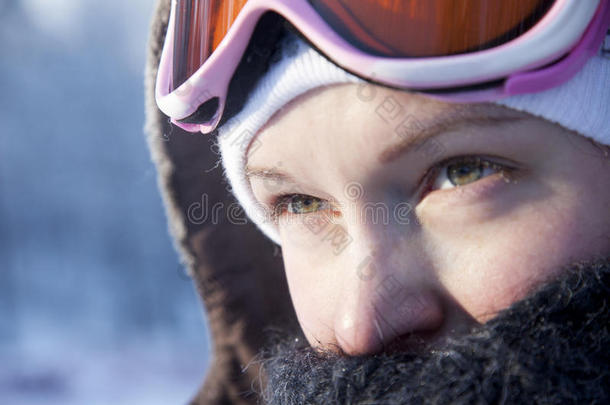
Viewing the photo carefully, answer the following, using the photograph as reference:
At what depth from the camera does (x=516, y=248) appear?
2.41 feet

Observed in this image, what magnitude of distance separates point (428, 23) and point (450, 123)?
115 millimetres

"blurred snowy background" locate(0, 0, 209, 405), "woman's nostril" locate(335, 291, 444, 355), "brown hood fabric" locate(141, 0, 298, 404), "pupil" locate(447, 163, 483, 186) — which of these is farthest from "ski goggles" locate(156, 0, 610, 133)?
"blurred snowy background" locate(0, 0, 209, 405)

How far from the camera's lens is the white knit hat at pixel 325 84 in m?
0.73

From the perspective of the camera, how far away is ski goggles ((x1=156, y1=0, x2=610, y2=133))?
70 centimetres

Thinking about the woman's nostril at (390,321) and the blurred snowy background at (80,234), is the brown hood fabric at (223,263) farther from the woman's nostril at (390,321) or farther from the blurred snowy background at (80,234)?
the woman's nostril at (390,321)

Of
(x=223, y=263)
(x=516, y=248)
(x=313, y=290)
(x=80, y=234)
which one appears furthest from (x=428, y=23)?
(x=80, y=234)

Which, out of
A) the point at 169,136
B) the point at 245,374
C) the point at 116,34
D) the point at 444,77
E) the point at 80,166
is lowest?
the point at 245,374

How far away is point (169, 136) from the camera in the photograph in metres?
1.38

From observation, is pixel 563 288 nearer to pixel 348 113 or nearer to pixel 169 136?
pixel 348 113

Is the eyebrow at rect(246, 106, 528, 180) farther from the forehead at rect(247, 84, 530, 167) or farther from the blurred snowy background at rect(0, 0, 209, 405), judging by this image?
the blurred snowy background at rect(0, 0, 209, 405)

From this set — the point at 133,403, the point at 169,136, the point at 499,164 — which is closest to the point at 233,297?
the point at 169,136

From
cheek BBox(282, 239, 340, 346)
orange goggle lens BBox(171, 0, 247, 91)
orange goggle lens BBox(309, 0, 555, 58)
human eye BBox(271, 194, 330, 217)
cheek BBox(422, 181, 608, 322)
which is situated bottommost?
cheek BBox(422, 181, 608, 322)

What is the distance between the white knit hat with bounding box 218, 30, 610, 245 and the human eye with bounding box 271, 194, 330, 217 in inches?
Answer: 3.8

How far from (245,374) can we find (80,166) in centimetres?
85
